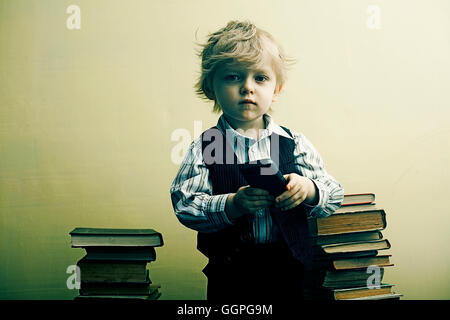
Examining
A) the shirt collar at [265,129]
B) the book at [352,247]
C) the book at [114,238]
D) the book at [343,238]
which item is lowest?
the book at [352,247]

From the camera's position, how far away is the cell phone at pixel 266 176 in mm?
856

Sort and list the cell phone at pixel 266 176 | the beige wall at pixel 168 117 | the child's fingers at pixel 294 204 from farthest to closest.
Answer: the beige wall at pixel 168 117 → the child's fingers at pixel 294 204 → the cell phone at pixel 266 176

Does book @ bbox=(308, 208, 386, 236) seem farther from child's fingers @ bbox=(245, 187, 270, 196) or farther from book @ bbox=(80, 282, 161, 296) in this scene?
book @ bbox=(80, 282, 161, 296)

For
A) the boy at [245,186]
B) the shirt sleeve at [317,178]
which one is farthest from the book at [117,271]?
the shirt sleeve at [317,178]

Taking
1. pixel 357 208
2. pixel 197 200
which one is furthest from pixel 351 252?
pixel 197 200

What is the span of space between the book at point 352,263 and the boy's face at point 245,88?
0.44m

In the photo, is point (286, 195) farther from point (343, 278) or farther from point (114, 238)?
point (114, 238)

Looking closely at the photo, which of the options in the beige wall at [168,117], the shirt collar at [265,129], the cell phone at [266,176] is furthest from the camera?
the beige wall at [168,117]

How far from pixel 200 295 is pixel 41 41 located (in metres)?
0.93

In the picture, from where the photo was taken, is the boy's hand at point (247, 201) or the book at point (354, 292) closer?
the boy's hand at point (247, 201)

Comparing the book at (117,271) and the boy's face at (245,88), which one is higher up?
the boy's face at (245,88)

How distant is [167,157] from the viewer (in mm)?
1319

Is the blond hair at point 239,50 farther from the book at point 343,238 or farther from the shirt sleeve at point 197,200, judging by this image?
the book at point 343,238

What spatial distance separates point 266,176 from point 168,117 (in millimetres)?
537
